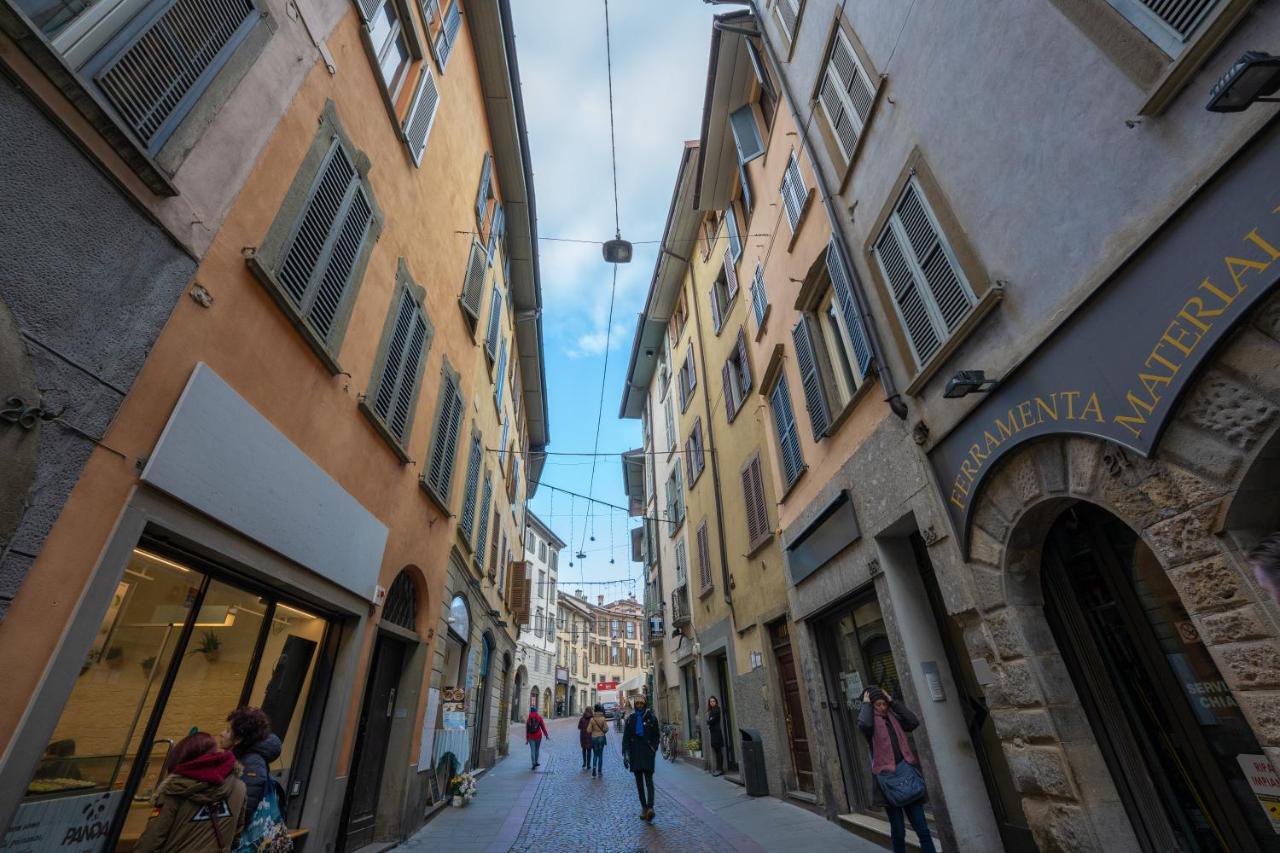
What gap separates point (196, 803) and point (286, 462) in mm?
2402

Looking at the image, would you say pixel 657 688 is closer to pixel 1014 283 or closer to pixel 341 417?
pixel 341 417

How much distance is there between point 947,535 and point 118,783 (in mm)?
6293

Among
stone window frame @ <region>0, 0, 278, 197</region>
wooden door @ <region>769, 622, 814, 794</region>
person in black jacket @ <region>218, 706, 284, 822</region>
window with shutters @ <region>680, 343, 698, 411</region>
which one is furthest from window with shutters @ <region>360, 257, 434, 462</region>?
window with shutters @ <region>680, 343, 698, 411</region>

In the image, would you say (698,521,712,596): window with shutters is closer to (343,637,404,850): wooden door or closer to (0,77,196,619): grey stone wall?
(343,637,404,850): wooden door

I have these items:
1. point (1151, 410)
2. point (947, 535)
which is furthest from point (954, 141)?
point (947, 535)

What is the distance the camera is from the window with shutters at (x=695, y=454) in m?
15.4

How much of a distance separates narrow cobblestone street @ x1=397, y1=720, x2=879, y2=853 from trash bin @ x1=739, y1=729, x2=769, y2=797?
0.22 metres

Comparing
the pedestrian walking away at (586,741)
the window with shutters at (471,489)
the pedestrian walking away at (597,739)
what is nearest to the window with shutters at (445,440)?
the window with shutters at (471,489)

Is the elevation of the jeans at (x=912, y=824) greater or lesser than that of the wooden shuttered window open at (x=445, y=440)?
lesser

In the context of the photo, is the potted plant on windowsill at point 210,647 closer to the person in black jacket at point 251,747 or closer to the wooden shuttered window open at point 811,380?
the person in black jacket at point 251,747

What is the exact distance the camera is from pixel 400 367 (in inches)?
285

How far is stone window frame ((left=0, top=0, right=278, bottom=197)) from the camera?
271 cm

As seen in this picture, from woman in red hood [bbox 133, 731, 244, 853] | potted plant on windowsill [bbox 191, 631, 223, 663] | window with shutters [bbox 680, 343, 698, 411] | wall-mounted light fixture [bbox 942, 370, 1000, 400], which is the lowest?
woman in red hood [bbox 133, 731, 244, 853]

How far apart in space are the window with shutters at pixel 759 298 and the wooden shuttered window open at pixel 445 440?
5.64 meters
